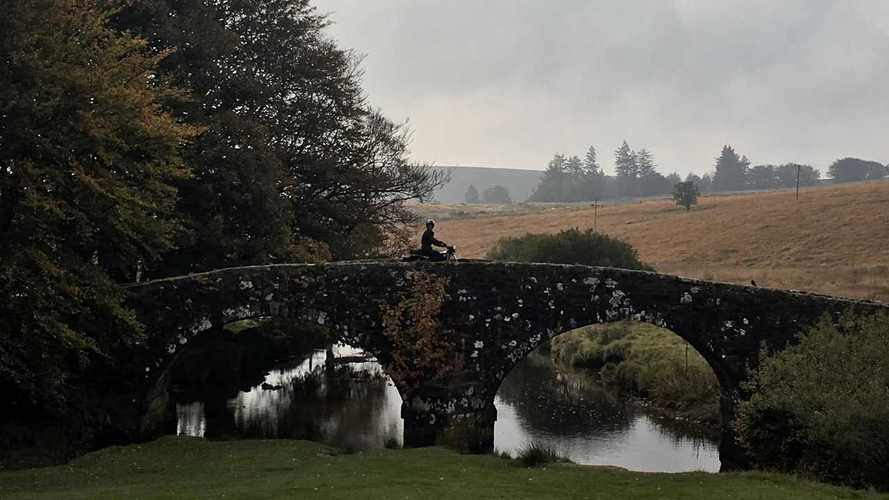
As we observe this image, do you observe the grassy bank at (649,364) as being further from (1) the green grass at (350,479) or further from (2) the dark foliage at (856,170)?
(2) the dark foliage at (856,170)

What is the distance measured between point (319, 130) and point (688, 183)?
62.5 metres

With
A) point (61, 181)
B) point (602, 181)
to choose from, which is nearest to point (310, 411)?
point (61, 181)

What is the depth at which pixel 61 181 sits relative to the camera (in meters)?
16.1

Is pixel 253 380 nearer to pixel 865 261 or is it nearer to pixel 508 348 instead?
pixel 508 348

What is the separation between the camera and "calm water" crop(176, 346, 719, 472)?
21625mm

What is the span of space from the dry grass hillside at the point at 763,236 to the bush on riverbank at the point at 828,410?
2346 centimetres

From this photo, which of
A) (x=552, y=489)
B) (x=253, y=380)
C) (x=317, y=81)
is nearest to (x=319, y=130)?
(x=317, y=81)

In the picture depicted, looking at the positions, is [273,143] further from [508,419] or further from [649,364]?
[649,364]

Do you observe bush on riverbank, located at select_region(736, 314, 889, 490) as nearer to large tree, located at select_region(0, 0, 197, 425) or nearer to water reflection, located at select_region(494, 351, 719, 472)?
water reflection, located at select_region(494, 351, 719, 472)

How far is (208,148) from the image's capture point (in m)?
25.3

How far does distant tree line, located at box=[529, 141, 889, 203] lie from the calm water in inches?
4982

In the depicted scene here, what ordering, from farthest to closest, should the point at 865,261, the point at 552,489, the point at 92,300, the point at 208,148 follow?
the point at 865,261, the point at 208,148, the point at 92,300, the point at 552,489

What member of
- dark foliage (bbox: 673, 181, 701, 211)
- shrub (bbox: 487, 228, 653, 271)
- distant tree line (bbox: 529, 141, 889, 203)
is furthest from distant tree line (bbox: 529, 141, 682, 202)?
shrub (bbox: 487, 228, 653, 271)

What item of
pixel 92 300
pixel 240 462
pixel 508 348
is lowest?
pixel 240 462
